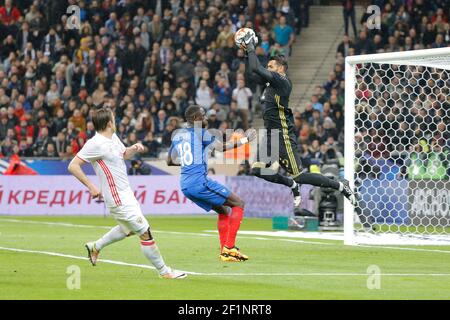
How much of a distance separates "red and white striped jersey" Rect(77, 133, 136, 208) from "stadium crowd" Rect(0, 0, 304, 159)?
17.4 meters

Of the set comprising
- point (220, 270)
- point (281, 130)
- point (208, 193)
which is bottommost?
point (220, 270)

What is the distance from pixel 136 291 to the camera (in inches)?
442

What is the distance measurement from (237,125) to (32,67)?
6549mm

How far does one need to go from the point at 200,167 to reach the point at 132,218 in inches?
102

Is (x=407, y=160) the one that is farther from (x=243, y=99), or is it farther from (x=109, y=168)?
(x=109, y=168)

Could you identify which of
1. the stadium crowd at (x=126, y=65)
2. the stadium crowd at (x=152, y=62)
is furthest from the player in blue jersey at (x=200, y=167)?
the stadium crowd at (x=126, y=65)

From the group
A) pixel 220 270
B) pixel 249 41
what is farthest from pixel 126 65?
pixel 220 270

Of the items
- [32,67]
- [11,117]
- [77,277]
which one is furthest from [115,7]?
[77,277]

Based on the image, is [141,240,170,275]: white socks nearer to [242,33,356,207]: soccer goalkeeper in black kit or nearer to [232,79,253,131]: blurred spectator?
[242,33,356,207]: soccer goalkeeper in black kit

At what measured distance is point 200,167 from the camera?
15008 millimetres

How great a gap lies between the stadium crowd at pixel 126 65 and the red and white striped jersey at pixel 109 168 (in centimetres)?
1743

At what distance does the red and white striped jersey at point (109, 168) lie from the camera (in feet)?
41.5

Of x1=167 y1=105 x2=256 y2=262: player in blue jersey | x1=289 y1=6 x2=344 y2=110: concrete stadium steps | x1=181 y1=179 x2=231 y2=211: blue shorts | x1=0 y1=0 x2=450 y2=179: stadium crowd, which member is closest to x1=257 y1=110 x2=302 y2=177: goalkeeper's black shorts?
x1=167 y1=105 x2=256 y2=262: player in blue jersey

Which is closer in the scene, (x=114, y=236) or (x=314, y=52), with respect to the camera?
(x=114, y=236)
